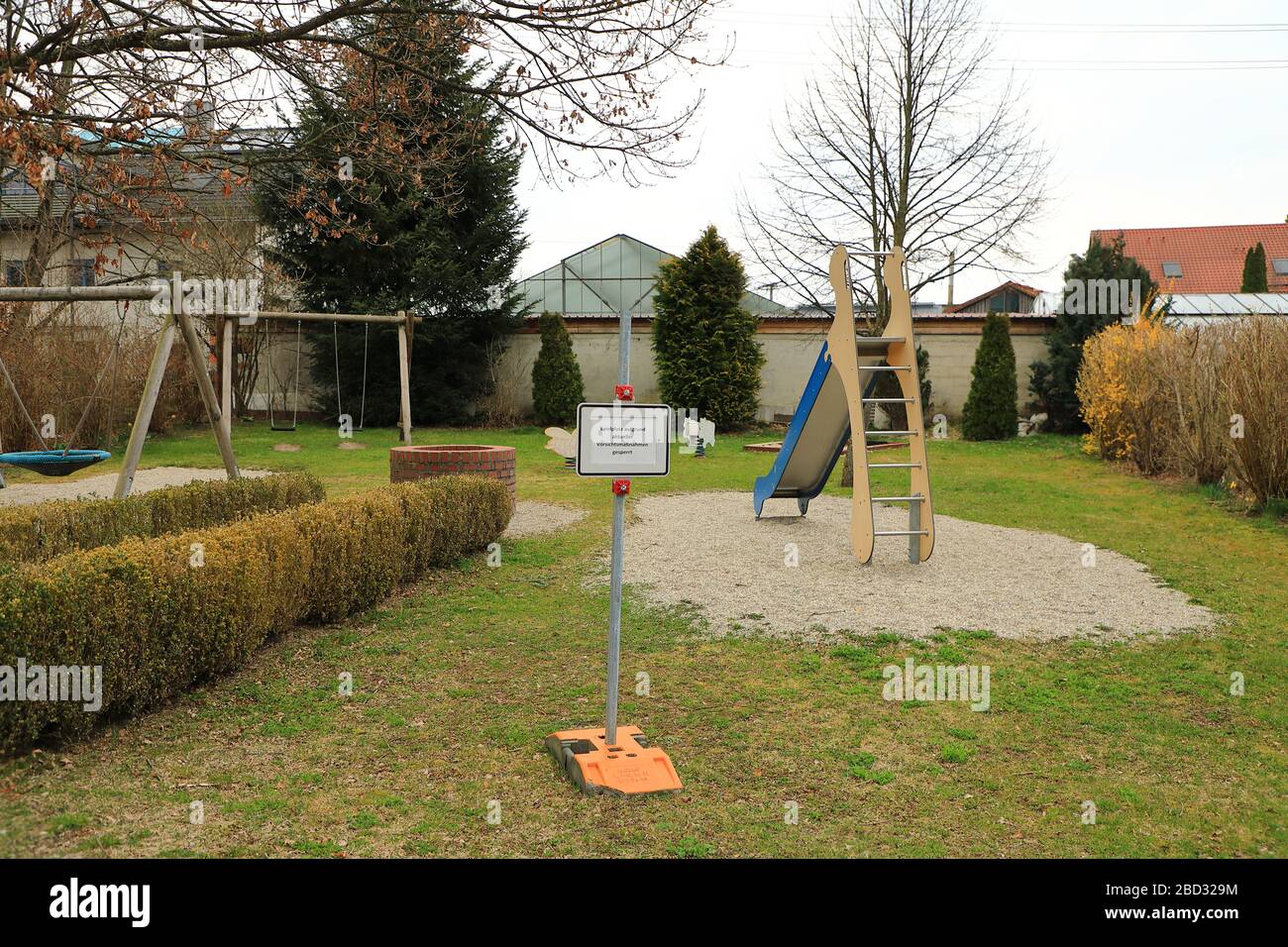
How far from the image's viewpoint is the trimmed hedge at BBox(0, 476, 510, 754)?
3.91 meters

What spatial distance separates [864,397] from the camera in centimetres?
877

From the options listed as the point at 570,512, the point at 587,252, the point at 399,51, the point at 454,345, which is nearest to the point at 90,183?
the point at 399,51

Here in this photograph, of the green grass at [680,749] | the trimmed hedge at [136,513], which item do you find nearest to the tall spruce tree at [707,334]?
the trimmed hedge at [136,513]

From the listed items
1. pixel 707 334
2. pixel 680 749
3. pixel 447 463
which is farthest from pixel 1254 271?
pixel 680 749

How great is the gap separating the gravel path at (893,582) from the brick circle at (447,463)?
60.7 inches

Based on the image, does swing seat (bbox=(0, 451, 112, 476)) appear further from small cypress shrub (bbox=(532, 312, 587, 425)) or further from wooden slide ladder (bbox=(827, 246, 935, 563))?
small cypress shrub (bbox=(532, 312, 587, 425))

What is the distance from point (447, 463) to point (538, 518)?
1.48 metres

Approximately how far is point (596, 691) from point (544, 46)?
12.8 feet

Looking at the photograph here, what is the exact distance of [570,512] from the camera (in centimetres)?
1108

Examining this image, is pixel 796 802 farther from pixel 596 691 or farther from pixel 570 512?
pixel 570 512

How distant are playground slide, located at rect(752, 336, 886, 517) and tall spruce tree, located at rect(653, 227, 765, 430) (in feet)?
33.7

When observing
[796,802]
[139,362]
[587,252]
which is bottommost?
[796,802]

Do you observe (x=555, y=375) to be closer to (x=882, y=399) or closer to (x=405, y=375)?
(x=405, y=375)

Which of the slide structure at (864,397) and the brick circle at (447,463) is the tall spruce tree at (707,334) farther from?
the brick circle at (447,463)
